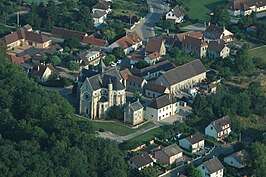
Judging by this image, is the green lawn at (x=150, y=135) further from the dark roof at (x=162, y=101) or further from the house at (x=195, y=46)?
the house at (x=195, y=46)

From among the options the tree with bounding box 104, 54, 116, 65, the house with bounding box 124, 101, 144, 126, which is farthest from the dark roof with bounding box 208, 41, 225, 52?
the house with bounding box 124, 101, 144, 126

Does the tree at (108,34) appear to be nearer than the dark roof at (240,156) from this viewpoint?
No

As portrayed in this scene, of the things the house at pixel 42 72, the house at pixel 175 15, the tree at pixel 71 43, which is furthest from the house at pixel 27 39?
the house at pixel 175 15

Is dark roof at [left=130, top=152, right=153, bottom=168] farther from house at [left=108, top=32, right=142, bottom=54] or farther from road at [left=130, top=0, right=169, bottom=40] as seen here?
road at [left=130, top=0, right=169, bottom=40]

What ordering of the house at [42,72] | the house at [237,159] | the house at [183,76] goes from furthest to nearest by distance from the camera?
the house at [42,72] < the house at [183,76] < the house at [237,159]

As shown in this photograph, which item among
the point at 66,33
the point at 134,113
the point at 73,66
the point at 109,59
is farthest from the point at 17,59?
the point at 134,113

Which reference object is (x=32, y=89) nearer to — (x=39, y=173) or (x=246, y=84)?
(x=39, y=173)

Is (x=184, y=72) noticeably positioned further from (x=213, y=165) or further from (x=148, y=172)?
(x=148, y=172)
